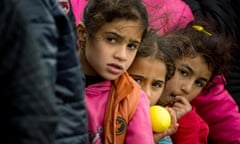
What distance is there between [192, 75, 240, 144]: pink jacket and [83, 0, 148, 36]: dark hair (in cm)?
82

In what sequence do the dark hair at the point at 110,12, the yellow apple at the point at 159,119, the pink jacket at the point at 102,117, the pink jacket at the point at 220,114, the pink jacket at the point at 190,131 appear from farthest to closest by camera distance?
the pink jacket at the point at 220,114, the pink jacket at the point at 190,131, the yellow apple at the point at 159,119, the dark hair at the point at 110,12, the pink jacket at the point at 102,117

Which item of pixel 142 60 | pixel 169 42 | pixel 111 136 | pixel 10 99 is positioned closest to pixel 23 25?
pixel 10 99

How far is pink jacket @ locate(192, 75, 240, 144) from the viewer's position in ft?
8.70

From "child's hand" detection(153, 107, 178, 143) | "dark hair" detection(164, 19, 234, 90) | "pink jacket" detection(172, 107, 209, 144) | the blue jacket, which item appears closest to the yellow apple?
"child's hand" detection(153, 107, 178, 143)

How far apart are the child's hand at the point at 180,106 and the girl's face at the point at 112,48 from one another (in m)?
0.52

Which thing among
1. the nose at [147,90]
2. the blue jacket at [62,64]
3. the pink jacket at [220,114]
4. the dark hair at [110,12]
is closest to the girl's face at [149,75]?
the nose at [147,90]

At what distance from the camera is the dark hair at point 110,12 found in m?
1.89

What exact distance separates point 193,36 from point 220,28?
0.27m

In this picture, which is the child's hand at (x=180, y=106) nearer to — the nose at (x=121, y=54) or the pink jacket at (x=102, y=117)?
the pink jacket at (x=102, y=117)

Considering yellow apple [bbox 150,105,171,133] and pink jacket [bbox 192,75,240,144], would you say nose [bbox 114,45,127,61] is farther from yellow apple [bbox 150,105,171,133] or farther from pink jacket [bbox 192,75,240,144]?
pink jacket [bbox 192,75,240,144]

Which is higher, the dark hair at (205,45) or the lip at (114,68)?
the lip at (114,68)

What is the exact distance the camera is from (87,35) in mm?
1918

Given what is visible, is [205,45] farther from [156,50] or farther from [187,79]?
[156,50]

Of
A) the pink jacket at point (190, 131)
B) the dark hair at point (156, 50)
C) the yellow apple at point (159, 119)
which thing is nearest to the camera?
the yellow apple at point (159, 119)
